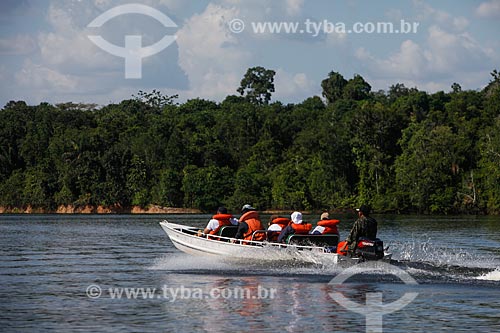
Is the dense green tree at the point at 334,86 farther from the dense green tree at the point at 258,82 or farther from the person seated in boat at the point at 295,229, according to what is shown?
the person seated in boat at the point at 295,229

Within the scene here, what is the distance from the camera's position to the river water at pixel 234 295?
61.2ft

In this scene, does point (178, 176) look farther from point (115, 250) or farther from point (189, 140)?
point (115, 250)

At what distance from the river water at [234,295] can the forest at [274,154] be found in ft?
196

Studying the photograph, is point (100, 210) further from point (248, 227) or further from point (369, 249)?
point (369, 249)

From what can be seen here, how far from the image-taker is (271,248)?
27.9 metres

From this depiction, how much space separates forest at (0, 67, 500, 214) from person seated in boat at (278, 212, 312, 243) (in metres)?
61.5

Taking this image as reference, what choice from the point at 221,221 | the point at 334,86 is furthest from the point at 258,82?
the point at 221,221

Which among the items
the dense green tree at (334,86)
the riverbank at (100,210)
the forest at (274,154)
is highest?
the dense green tree at (334,86)

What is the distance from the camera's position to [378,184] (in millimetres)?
99500

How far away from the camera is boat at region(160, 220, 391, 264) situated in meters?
26.2

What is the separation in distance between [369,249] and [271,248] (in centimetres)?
375

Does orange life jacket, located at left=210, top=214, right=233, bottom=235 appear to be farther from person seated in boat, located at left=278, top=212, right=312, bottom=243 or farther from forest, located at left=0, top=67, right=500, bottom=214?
forest, located at left=0, top=67, right=500, bottom=214

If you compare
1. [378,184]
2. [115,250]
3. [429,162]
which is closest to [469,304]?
[115,250]

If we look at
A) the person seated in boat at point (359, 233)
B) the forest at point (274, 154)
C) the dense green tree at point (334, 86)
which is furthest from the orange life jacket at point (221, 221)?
the dense green tree at point (334, 86)
